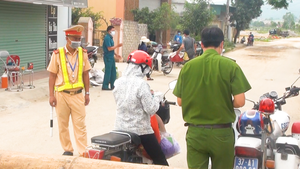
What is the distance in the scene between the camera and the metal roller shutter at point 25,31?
42.0ft

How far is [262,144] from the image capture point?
13.4 feet

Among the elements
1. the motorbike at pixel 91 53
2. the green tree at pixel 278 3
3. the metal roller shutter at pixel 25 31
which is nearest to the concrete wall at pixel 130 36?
the metal roller shutter at pixel 25 31

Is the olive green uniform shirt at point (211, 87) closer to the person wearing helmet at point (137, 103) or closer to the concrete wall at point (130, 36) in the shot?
the person wearing helmet at point (137, 103)

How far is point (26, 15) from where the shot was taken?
13.9 metres

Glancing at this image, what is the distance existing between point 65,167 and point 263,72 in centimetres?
1528

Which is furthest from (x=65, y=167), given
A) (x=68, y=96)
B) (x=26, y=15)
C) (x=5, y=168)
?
(x=26, y=15)

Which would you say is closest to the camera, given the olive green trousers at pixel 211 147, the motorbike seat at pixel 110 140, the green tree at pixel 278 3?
the olive green trousers at pixel 211 147

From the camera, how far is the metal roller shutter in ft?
42.0

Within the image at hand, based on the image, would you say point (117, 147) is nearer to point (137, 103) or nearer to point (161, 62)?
point (137, 103)

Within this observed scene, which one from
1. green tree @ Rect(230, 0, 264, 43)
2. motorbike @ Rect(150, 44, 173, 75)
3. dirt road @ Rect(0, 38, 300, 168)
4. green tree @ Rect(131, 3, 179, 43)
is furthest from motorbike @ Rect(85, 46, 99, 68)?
green tree @ Rect(230, 0, 264, 43)

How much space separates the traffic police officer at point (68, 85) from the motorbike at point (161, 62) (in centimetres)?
966

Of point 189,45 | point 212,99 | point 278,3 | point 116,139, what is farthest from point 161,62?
point 278,3

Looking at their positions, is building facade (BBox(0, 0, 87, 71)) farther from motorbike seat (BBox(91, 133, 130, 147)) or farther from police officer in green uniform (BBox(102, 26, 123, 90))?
motorbike seat (BBox(91, 133, 130, 147))

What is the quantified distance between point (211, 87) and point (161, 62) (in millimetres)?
12583
